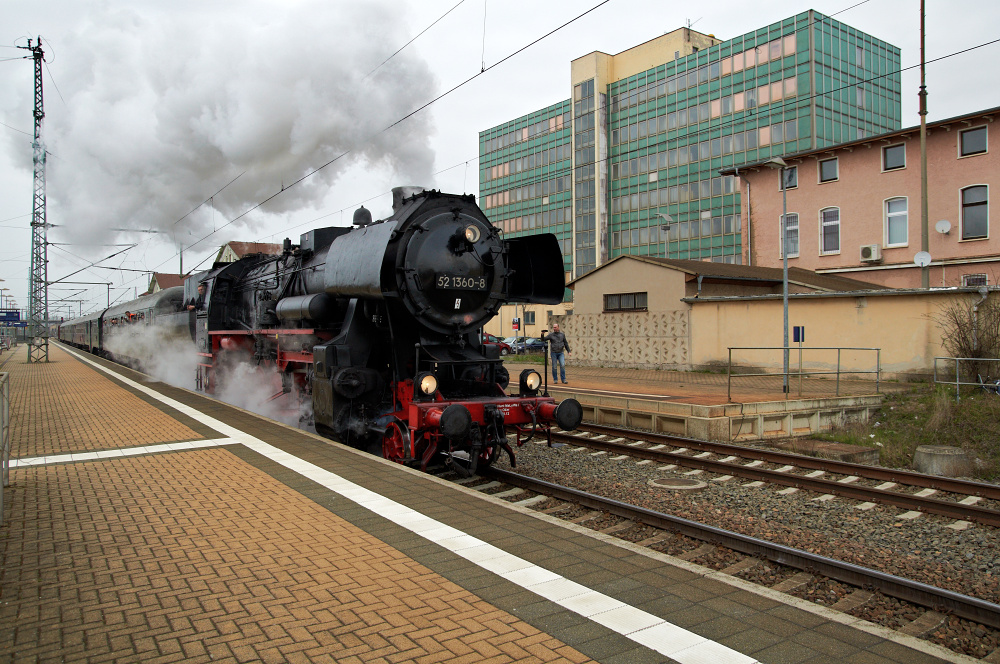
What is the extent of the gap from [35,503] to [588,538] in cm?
474

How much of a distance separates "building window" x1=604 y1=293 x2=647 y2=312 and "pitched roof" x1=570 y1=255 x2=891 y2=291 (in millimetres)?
1189

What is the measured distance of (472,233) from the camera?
8.00m

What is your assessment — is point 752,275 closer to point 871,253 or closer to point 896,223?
point 871,253

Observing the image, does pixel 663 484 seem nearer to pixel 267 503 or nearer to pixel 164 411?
pixel 267 503

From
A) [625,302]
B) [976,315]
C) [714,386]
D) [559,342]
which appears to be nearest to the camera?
[976,315]

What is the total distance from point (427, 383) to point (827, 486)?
4870mm

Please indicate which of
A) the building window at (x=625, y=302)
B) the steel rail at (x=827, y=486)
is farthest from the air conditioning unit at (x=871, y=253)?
the steel rail at (x=827, y=486)

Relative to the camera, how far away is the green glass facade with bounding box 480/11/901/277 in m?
43.5

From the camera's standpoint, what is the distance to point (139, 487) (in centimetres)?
611

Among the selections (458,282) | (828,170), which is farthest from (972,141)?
(458,282)

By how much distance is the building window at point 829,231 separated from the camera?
83.9 feet

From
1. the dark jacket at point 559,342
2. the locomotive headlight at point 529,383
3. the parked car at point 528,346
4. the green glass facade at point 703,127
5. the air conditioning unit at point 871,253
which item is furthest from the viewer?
the green glass facade at point 703,127

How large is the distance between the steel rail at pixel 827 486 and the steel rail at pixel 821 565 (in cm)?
277

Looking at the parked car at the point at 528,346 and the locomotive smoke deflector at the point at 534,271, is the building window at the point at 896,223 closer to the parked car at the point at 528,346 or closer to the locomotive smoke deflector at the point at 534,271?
the parked car at the point at 528,346
